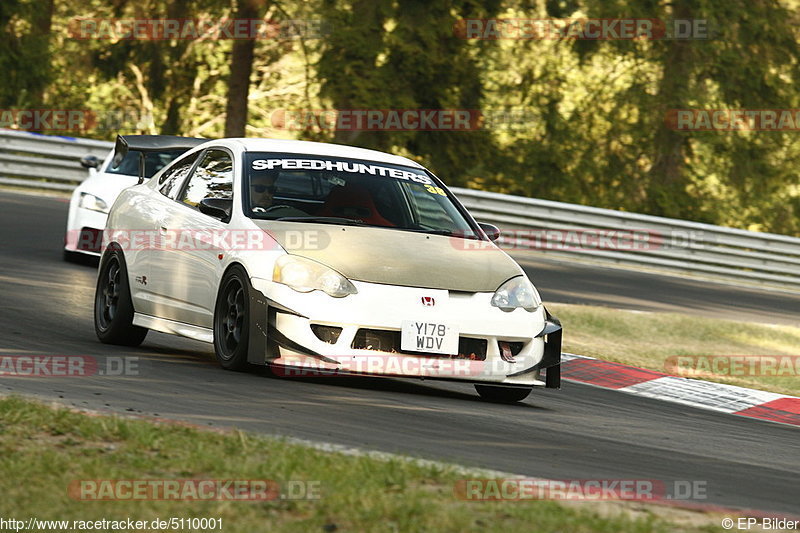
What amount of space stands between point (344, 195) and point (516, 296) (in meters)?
1.43

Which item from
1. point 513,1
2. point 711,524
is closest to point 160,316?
point 711,524

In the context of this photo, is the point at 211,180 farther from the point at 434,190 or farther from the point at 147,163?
the point at 147,163

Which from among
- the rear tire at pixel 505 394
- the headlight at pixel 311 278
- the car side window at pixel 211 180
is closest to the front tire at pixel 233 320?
the headlight at pixel 311 278

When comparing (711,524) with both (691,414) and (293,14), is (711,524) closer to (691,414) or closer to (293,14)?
(691,414)

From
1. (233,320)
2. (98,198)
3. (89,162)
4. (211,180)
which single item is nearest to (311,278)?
(233,320)

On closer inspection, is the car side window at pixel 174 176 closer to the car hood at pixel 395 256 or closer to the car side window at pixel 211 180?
the car side window at pixel 211 180

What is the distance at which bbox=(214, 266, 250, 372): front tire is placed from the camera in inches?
308

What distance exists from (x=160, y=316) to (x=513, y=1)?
2458cm

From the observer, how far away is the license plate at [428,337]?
25.2 feet

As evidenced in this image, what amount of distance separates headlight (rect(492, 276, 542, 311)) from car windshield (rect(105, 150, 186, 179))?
21.7 feet

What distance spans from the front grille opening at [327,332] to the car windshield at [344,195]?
3.21 ft

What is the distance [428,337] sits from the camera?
7691 mm

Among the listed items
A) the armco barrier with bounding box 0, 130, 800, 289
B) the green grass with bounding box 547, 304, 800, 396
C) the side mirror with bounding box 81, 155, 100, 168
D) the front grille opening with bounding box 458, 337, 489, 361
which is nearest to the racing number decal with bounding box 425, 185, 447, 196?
the front grille opening with bounding box 458, 337, 489, 361

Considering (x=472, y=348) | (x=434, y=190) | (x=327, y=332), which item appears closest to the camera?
(x=327, y=332)
